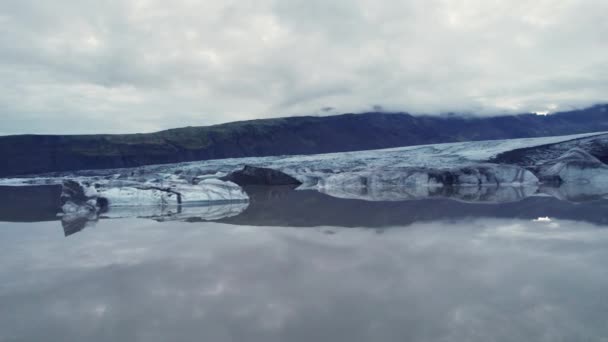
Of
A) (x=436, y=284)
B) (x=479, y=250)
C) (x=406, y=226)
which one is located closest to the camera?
(x=436, y=284)

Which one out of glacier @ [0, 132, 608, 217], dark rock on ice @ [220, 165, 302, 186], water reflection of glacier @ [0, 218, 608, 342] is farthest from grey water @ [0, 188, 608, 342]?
dark rock on ice @ [220, 165, 302, 186]

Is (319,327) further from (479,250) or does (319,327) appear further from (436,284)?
(479,250)

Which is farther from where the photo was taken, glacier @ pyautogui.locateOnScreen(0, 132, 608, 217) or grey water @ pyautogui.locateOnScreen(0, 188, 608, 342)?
glacier @ pyautogui.locateOnScreen(0, 132, 608, 217)

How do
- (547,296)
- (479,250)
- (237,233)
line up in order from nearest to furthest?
(547,296) < (479,250) < (237,233)

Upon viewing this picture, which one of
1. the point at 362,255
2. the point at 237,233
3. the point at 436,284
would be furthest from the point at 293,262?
the point at 237,233

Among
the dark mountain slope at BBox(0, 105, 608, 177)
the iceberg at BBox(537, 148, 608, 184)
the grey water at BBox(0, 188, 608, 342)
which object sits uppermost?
the dark mountain slope at BBox(0, 105, 608, 177)

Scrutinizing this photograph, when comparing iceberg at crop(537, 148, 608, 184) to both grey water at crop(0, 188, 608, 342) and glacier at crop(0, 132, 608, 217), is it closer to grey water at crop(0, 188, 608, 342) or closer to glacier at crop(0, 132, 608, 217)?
glacier at crop(0, 132, 608, 217)

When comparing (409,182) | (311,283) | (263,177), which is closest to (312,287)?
(311,283)
